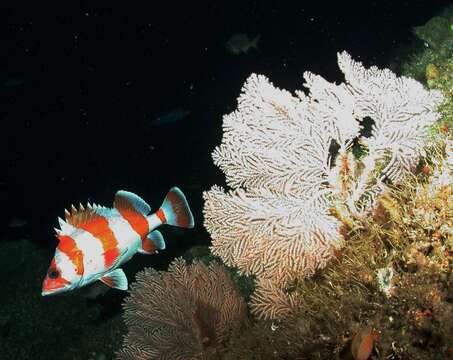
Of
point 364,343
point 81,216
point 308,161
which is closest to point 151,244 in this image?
point 81,216

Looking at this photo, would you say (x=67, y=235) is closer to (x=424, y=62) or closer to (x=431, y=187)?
(x=431, y=187)

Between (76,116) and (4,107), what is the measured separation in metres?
2.82

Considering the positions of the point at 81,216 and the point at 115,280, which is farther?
the point at 115,280

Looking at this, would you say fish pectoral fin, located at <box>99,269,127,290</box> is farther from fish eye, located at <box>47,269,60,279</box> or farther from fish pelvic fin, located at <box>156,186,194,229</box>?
fish pelvic fin, located at <box>156,186,194,229</box>

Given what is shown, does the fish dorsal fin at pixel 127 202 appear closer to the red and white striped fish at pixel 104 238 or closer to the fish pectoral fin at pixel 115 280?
the red and white striped fish at pixel 104 238

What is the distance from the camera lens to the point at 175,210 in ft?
12.2

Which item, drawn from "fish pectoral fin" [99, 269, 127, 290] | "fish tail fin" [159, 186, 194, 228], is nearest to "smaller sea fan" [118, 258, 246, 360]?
"fish pectoral fin" [99, 269, 127, 290]

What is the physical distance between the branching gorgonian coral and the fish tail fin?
2.61ft

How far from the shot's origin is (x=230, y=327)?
11.8 feet

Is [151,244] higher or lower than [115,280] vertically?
higher

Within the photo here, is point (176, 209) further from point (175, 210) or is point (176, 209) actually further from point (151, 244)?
point (151, 244)

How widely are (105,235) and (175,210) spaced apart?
0.69m

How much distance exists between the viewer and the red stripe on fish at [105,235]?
11.2 ft

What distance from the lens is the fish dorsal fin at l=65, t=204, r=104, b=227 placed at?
348 cm
